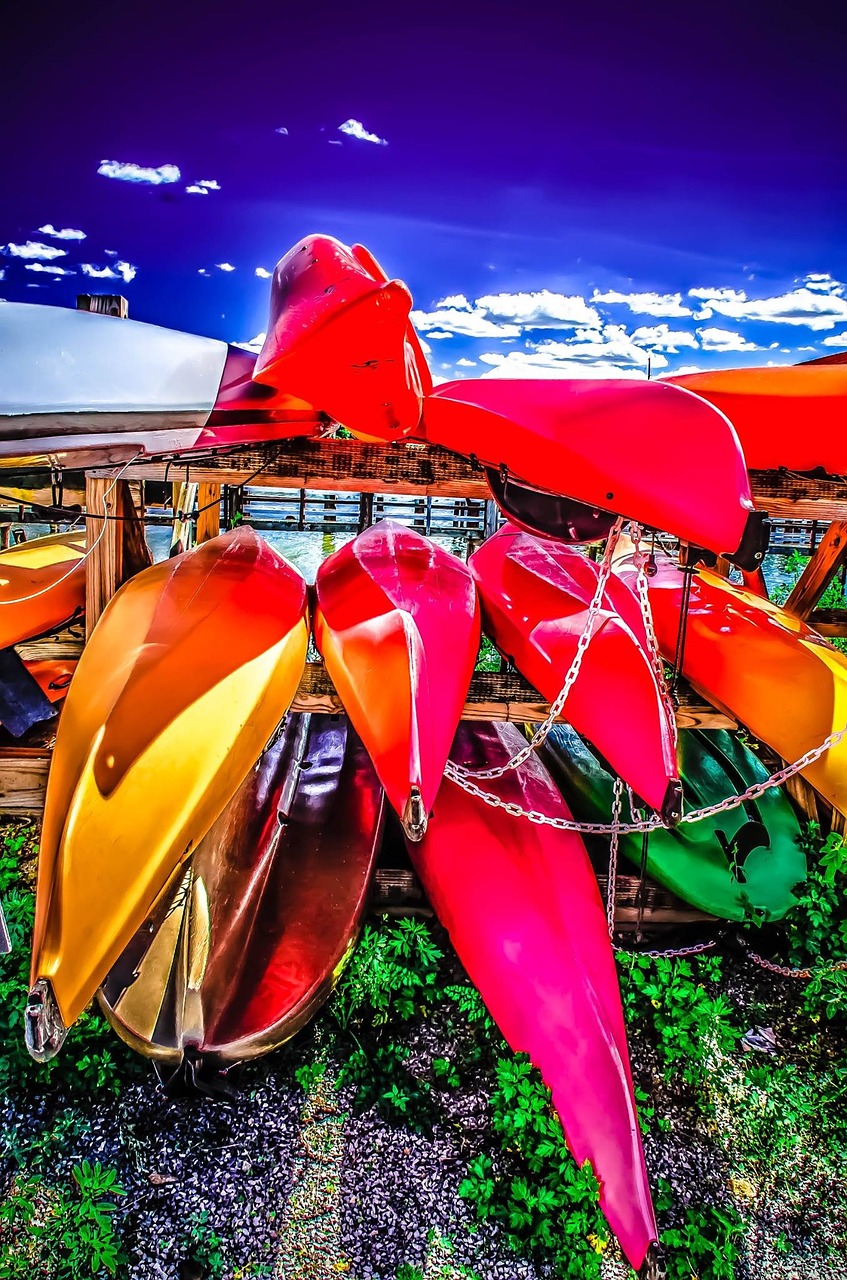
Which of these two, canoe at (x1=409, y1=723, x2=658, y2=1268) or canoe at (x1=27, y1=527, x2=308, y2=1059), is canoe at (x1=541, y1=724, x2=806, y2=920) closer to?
canoe at (x1=409, y1=723, x2=658, y2=1268)

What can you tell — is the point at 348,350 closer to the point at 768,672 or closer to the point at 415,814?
the point at 415,814

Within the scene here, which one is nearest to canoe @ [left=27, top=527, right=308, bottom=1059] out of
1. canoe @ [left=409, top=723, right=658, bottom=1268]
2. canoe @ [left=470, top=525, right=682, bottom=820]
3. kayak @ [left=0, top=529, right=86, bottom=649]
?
kayak @ [left=0, top=529, right=86, bottom=649]

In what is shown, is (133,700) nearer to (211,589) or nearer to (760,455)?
(211,589)

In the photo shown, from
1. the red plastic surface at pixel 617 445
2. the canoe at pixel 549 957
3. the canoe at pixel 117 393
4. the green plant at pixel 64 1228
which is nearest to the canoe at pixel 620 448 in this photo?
the red plastic surface at pixel 617 445

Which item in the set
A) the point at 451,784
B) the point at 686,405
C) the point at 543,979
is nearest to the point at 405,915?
the point at 451,784

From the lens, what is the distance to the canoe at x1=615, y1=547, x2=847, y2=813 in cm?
250

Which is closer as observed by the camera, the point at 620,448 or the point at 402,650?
the point at 620,448

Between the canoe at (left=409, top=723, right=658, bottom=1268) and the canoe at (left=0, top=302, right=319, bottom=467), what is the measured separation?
5.64 feet

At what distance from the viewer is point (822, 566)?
12.0 feet

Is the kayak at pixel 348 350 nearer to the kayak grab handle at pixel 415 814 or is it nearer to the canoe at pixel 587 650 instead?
the canoe at pixel 587 650

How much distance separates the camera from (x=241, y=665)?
7.34 feet

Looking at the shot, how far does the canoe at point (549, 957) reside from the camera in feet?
6.61

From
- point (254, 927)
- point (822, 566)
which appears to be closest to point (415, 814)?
point (254, 927)

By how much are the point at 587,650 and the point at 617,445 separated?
77 cm
